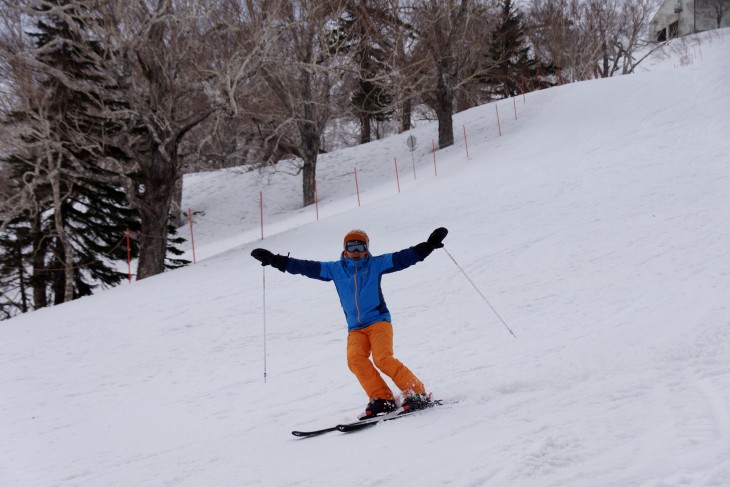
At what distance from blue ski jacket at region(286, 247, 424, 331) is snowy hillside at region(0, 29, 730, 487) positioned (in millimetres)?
869

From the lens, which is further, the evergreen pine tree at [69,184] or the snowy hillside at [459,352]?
the evergreen pine tree at [69,184]

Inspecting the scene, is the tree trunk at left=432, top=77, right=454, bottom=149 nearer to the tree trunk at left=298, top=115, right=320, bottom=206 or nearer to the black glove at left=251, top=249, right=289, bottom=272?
the tree trunk at left=298, top=115, right=320, bottom=206

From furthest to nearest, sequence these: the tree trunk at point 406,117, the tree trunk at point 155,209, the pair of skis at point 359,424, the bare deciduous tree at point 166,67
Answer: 1. the tree trunk at point 406,117
2. the tree trunk at point 155,209
3. the bare deciduous tree at point 166,67
4. the pair of skis at point 359,424

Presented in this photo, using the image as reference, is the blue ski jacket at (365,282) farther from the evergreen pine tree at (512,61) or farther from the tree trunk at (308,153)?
the evergreen pine tree at (512,61)

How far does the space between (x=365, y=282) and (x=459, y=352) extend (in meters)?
2.11

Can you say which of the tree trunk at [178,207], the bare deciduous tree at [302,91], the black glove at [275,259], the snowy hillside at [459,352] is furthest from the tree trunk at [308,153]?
the black glove at [275,259]

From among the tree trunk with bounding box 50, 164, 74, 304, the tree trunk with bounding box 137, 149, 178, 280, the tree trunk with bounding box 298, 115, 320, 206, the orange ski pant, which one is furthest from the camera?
the tree trunk with bounding box 298, 115, 320, 206

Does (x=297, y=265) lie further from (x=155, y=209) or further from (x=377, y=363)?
(x=155, y=209)

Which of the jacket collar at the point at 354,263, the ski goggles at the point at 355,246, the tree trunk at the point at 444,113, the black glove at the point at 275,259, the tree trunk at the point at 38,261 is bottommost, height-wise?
the tree trunk at the point at 38,261

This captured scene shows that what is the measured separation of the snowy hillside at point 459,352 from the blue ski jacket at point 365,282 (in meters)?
0.87

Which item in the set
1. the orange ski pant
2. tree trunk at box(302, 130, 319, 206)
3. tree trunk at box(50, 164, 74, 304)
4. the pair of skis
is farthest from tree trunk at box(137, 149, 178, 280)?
the pair of skis

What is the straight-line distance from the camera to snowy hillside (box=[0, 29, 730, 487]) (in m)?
3.61

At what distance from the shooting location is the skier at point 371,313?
4.67 metres

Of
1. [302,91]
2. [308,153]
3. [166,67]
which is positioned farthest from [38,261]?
[308,153]
